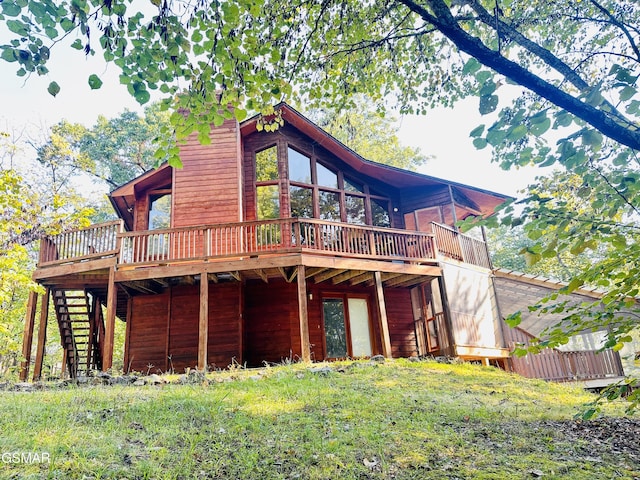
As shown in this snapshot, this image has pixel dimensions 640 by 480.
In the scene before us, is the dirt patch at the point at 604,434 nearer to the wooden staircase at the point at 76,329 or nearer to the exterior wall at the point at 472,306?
the exterior wall at the point at 472,306

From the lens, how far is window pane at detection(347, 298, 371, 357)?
14.1m

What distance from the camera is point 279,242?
1308 cm

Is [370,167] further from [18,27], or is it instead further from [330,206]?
[18,27]

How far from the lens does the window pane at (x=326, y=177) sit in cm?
1525

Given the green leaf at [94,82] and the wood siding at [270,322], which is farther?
the wood siding at [270,322]

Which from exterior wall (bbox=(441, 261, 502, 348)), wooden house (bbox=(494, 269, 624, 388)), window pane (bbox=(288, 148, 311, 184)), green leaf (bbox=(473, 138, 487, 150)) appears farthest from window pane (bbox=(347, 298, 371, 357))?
green leaf (bbox=(473, 138, 487, 150))

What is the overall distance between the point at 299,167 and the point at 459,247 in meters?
6.01

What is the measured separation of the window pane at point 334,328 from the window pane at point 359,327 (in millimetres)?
289

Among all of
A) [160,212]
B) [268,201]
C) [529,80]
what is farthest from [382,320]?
[529,80]

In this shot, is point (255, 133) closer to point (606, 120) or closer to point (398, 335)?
point (398, 335)

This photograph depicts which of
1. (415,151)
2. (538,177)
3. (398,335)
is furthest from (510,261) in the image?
(538,177)

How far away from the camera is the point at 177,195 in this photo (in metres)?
13.8

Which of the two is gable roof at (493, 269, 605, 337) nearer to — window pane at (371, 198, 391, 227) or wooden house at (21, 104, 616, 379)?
wooden house at (21, 104, 616, 379)

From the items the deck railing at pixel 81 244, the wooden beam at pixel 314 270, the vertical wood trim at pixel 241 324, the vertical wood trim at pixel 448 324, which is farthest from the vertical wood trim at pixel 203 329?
the vertical wood trim at pixel 448 324
